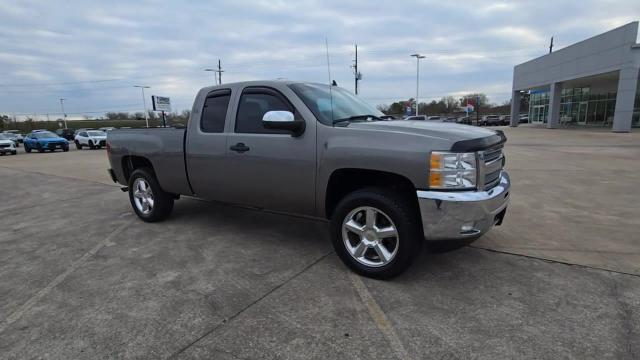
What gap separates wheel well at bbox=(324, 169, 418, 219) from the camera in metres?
3.54

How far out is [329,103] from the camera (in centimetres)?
422

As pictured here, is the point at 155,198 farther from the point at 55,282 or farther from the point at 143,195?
the point at 55,282

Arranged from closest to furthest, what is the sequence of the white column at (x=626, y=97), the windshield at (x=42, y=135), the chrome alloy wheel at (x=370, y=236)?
the chrome alloy wheel at (x=370, y=236) → the white column at (x=626, y=97) → the windshield at (x=42, y=135)

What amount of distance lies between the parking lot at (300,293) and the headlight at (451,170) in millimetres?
910

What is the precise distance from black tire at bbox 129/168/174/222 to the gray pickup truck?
383 mm

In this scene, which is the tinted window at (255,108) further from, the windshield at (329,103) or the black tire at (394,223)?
the black tire at (394,223)

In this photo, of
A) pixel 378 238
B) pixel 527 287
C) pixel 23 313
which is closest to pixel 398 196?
pixel 378 238

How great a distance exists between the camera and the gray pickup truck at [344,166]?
318 cm

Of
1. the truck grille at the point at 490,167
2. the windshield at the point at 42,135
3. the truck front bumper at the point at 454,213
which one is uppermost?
the truck grille at the point at 490,167

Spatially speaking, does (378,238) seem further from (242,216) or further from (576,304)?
(242,216)

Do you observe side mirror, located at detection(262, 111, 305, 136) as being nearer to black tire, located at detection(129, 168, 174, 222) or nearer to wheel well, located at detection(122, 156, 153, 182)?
black tire, located at detection(129, 168, 174, 222)

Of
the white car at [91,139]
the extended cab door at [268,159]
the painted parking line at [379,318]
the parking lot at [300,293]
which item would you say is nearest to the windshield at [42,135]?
the white car at [91,139]

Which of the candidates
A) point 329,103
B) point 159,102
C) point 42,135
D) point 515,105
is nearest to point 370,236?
point 329,103

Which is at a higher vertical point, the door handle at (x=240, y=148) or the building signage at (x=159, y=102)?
the building signage at (x=159, y=102)
